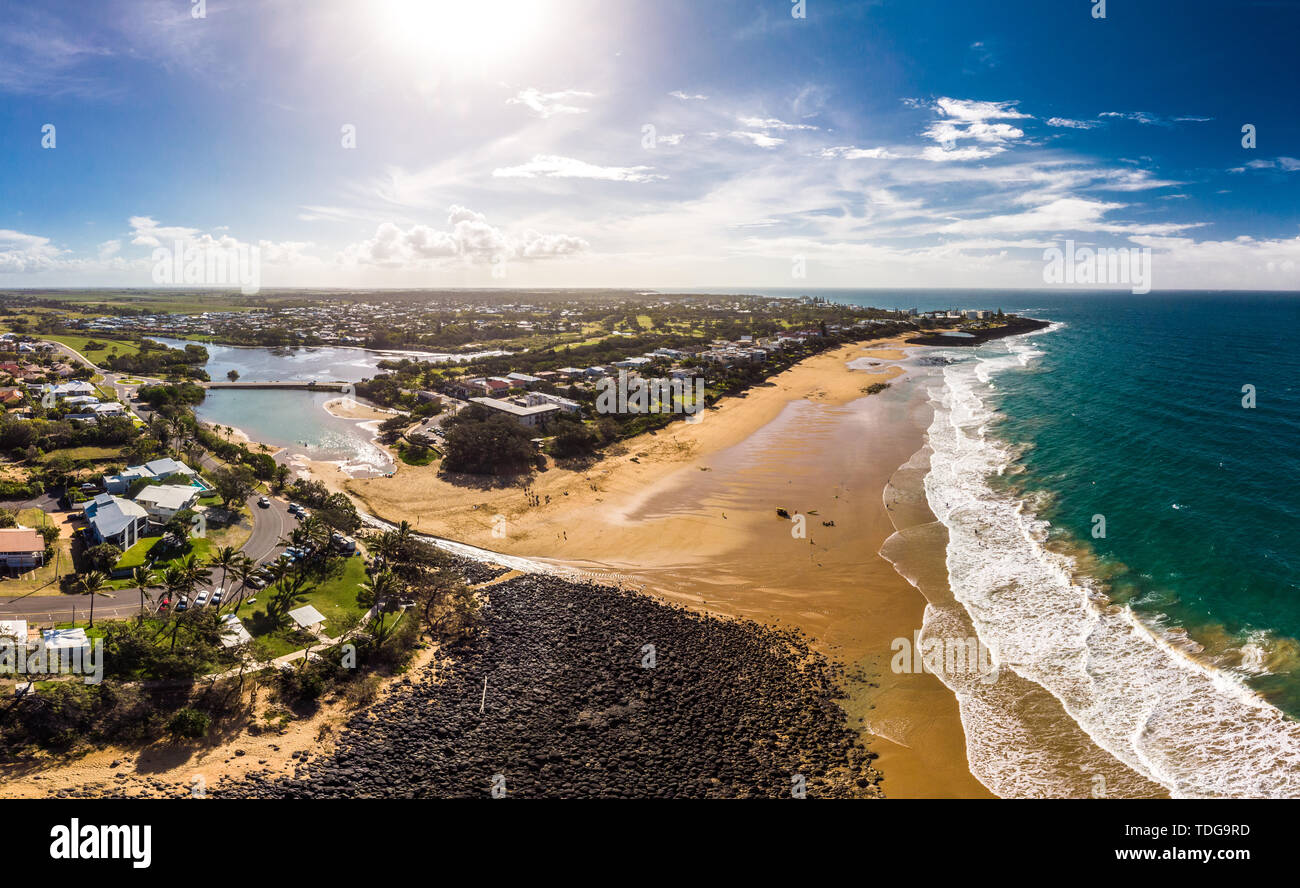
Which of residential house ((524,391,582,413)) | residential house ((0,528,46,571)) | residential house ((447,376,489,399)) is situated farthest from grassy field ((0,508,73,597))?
residential house ((447,376,489,399))

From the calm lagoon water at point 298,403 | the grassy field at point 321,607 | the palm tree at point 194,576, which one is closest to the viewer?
the grassy field at point 321,607

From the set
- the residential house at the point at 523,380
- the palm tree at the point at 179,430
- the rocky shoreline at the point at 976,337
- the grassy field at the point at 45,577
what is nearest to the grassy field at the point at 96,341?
the palm tree at the point at 179,430

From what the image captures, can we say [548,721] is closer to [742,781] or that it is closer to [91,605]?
[742,781]

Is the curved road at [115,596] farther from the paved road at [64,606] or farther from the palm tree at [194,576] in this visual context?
the palm tree at [194,576]

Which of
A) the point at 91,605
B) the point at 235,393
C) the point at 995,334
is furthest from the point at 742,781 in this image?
the point at 995,334

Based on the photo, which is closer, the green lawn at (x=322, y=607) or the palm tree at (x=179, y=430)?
the green lawn at (x=322, y=607)

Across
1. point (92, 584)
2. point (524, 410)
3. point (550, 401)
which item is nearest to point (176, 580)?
point (92, 584)

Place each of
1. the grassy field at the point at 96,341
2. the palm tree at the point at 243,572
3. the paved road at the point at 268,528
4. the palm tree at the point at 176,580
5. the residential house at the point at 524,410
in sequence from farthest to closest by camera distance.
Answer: the grassy field at the point at 96,341 < the residential house at the point at 524,410 < the paved road at the point at 268,528 < the palm tree at the point at 243,572 < the palm tree at the point at 176,580
